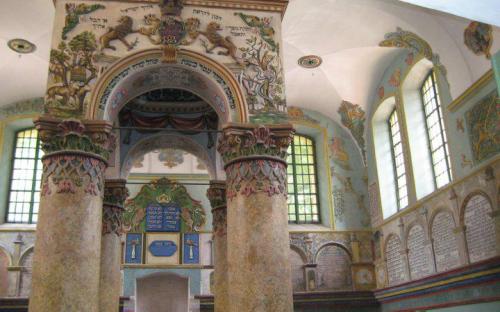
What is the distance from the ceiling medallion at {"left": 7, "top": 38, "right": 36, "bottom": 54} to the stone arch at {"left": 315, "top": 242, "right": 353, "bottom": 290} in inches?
486

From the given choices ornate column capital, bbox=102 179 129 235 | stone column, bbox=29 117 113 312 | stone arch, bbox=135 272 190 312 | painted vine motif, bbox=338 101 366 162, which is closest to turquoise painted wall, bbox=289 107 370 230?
painted vine motif, bbox=338 101 366 162

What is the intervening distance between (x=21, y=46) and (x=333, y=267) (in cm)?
1339

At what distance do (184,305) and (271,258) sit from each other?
12.2 m

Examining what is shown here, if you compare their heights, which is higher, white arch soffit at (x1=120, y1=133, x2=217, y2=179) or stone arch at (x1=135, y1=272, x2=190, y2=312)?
white arch soffit at (x1=120, y1=133, x2=217, y2=179)

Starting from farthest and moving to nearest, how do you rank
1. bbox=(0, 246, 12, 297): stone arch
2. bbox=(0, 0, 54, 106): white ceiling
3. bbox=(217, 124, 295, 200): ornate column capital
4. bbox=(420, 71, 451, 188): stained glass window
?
1. bbox=(0, 246, 12, 297): stone arch
2. bbox=(420, 71, 451, 188): stained glass window
3. bbox=(0, 0, 54, 106): white ceiling
4. bbox=(217, 124, 295, 200): ornate column capital


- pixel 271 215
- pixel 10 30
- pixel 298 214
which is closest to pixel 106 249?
pixel 271 215

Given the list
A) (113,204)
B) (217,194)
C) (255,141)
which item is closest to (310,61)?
(217,194)

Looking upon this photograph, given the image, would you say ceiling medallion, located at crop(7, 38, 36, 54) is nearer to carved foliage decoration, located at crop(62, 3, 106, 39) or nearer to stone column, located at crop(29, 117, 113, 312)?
carved foliage decoration, located at crop(62, 3, 106, 39)

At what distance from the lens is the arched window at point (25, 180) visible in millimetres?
20422

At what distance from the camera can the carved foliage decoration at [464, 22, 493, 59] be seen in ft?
44.7

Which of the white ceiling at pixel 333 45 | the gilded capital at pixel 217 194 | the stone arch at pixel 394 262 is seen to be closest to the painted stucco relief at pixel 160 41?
the white ceiling at pixel 333 45

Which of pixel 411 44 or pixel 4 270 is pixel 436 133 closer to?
pixel 411 44

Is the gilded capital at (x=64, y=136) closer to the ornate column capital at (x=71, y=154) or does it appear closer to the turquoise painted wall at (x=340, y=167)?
the ornate column capital at (x=71, y=154)

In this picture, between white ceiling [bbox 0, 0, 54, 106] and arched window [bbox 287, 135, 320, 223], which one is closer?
white ceiling [bbox 0, 0, 54, 106]
